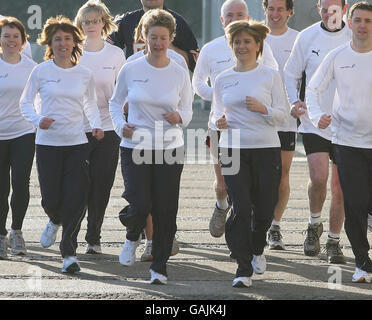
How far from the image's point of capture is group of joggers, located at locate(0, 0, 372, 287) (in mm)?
8367

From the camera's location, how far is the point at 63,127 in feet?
Answer: 29.3

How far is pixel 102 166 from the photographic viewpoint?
9.84 meters

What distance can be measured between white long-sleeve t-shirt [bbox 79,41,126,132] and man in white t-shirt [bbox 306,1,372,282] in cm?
204

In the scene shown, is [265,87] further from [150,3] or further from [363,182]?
[150,3]

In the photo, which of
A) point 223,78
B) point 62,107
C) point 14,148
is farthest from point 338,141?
point 14,148

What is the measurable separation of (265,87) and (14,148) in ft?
8.09

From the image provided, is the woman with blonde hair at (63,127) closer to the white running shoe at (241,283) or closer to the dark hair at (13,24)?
the dark hair at (13,24)

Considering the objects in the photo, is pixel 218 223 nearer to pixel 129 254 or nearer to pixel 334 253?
pixel 334 253

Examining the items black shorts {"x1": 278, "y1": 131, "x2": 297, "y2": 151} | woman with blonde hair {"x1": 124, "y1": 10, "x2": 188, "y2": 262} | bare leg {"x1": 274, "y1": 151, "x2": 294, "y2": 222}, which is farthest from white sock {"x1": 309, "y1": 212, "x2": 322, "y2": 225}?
woman with blonde hair {"x1": 124, "y1": 10, "x2": 188, "y2": 262}

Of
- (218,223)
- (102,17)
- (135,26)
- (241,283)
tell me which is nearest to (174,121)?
(241,283)

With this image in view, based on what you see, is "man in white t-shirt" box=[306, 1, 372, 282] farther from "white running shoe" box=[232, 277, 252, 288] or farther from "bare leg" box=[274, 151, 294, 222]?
"bare leg" box=[274, 151, 294, 222]

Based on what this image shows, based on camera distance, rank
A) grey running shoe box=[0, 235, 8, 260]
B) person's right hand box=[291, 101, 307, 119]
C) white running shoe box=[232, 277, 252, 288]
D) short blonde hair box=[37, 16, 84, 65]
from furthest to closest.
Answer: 1. grey running shoe box=[0, 235, 8, 260]
2. person's right hand box=[291, 101, 307, 119]
3. short blonde hair box=[37, 16, 84, 65]
4. white running shoe box=[232, 277, 252, 288]

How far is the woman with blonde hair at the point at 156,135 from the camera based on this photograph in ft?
27.4

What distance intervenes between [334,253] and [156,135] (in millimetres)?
2029
